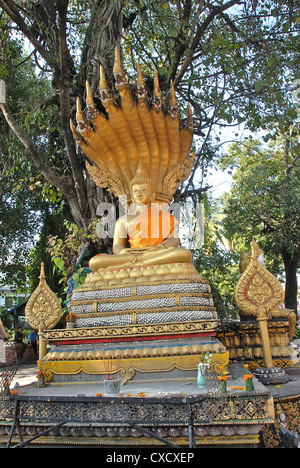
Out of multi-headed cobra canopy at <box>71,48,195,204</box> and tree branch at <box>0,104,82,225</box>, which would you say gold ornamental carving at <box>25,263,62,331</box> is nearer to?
tree branch at <box>0,104,82,225</box>

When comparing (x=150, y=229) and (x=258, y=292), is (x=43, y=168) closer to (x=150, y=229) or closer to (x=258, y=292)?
(x=150, y=229)

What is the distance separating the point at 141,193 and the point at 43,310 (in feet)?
9.31

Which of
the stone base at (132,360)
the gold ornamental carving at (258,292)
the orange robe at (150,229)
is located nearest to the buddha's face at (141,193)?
the orange robe at (150,229)

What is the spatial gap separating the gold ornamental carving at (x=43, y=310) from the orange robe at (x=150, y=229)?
6.93 ft

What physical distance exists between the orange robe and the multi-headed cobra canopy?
629 millimetres

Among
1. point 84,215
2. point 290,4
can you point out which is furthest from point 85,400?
point 290,4

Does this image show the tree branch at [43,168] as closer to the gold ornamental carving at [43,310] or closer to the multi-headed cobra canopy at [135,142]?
the multi-headed cobra canopy at [135,142]

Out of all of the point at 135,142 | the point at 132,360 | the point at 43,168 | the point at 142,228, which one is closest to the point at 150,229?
the point at 142,228

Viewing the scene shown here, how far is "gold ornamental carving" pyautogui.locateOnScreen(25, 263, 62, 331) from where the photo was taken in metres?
5.20

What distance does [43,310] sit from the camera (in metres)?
5.26

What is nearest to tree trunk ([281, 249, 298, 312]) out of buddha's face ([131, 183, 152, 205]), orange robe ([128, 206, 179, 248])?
orange robe ([128, 206, 179, 248])

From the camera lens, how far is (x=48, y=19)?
26.4 feet

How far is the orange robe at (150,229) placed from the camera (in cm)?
692

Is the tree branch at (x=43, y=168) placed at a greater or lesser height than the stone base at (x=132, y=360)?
greater
